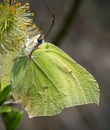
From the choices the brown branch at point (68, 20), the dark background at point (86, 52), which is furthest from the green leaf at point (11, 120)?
the dark background at point (86, 52)

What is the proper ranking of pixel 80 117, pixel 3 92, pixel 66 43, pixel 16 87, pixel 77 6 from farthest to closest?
pixel 66 43
pixel 80 117
pixel 77 6
pixel 16 87
pixel 3 92

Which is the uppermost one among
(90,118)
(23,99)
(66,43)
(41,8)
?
(23,99)

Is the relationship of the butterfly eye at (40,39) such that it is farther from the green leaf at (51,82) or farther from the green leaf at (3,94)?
the green leaf at (3,94)

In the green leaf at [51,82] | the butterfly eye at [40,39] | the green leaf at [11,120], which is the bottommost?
the green leaf at [11,120]

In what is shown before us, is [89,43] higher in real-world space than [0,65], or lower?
lower

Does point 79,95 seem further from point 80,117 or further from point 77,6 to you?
point 80,117

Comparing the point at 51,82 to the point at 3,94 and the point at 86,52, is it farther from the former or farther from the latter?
the point at 86,52

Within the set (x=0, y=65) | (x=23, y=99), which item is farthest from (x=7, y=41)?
(x=23, y=99)
